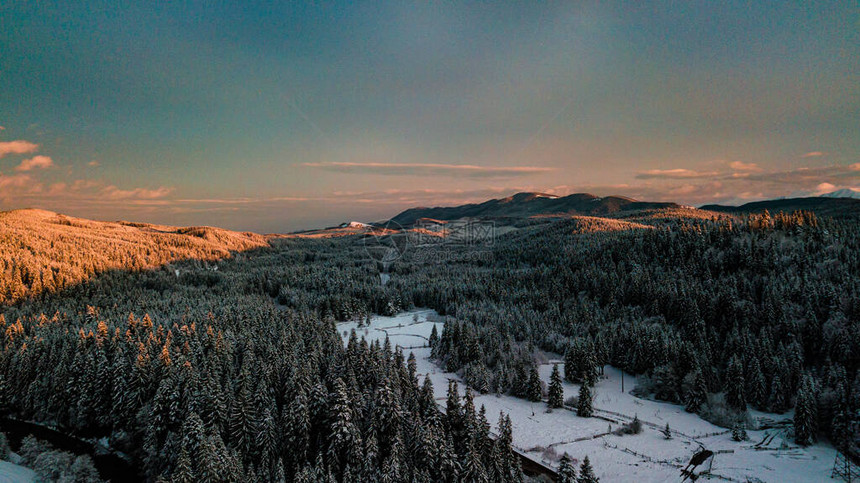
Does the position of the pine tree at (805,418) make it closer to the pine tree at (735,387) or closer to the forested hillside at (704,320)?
the forested hillside at (704,320)

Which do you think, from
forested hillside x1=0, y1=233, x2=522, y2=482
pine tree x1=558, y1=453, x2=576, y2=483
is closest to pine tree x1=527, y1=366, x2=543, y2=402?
forested hillside x1=0, y1=233, x2=522, y2=482

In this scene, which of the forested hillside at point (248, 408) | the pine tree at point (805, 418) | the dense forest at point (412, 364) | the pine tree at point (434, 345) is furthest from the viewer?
the pine tree at point (434, 345)

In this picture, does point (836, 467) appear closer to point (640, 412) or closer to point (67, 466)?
point (640, 412)

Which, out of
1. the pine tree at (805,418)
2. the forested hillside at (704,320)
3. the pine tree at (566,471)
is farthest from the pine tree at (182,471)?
the pine tree at (805,418)

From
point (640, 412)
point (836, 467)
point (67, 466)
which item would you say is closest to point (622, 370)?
point (640, 412)

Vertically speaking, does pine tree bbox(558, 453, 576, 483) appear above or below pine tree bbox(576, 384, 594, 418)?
above

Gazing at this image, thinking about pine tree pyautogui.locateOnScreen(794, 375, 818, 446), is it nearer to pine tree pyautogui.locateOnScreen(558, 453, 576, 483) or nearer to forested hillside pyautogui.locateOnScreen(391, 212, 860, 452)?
forested hillside pyautogui.locateOnScreen(391, 212, 860, 452)
